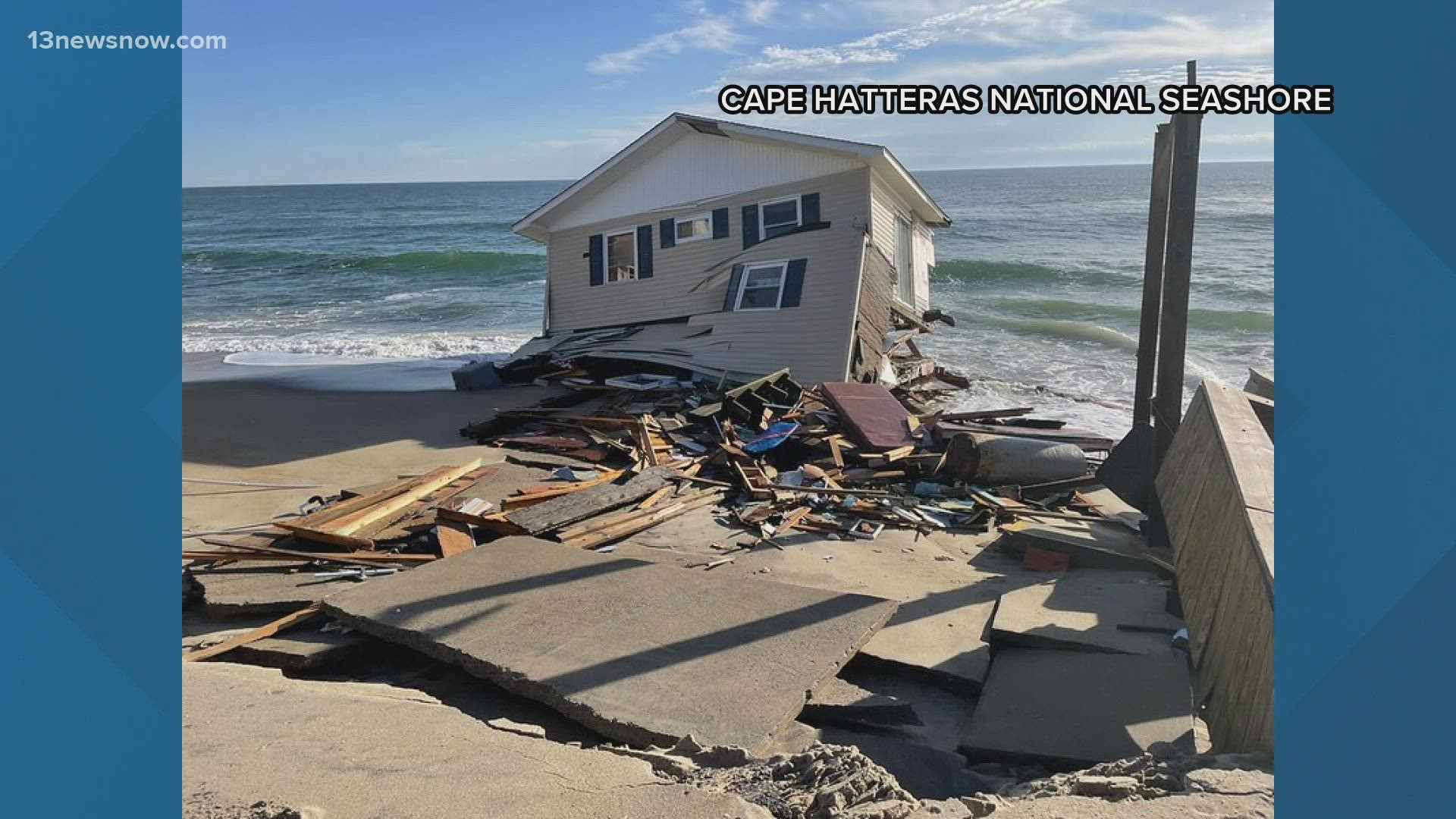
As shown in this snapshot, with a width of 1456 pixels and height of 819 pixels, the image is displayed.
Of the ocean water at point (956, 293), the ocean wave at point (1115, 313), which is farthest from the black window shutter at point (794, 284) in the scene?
the ocean wave at point (1115, 313)

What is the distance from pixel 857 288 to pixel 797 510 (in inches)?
289

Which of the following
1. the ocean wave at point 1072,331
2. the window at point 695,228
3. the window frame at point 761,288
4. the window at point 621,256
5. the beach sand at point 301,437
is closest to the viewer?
the beach sand at point 301,437

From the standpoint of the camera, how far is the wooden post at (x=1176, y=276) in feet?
25.5

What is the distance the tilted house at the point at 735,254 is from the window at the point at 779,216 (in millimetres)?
21

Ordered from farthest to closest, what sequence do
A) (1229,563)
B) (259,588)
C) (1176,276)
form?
(1176,276), (259,588), (1229,563)

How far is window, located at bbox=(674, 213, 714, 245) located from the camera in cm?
1994

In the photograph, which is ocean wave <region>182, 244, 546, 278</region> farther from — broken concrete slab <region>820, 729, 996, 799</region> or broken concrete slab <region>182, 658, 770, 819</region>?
broken concrete slab <region>820, 729, 996, 799</region>

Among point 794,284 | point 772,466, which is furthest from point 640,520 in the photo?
point 794,284

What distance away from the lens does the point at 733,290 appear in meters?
18.1

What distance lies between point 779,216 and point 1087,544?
39.7ft

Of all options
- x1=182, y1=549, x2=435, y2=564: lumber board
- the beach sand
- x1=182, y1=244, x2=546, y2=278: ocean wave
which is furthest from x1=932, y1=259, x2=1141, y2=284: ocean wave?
x1=182, y1=549, x2=435, y2=564: lumber board

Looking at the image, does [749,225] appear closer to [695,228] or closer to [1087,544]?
[695,228]

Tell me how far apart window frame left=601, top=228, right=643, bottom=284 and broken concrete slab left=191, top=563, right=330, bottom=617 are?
1431cm

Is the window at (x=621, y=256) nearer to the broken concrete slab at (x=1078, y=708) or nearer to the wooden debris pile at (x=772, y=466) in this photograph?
the wooden debris pile at (x=772, y=466)
